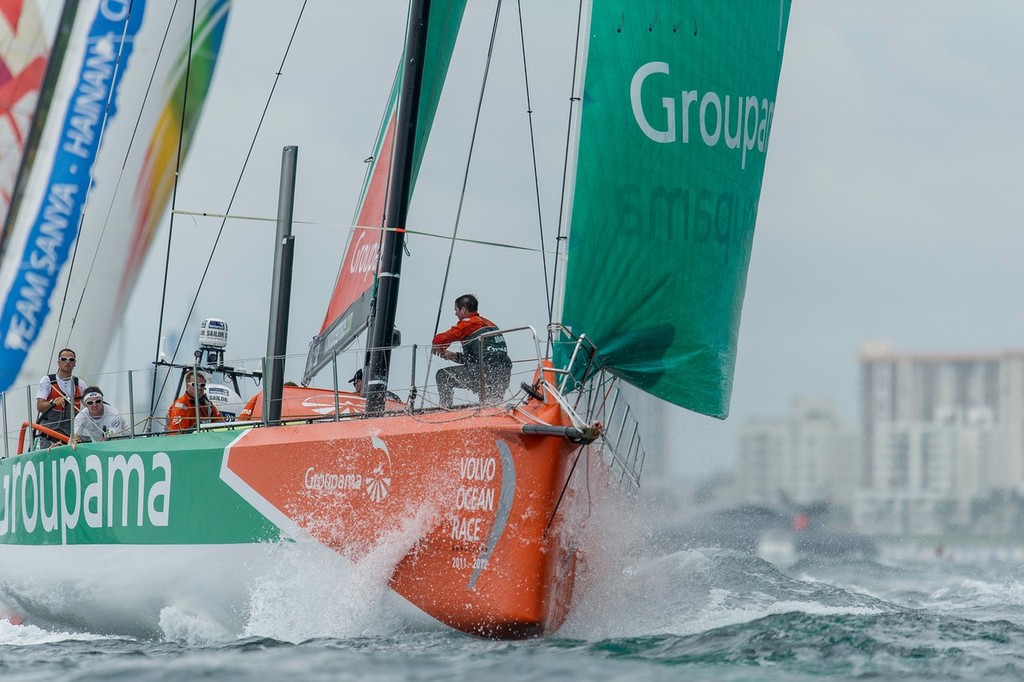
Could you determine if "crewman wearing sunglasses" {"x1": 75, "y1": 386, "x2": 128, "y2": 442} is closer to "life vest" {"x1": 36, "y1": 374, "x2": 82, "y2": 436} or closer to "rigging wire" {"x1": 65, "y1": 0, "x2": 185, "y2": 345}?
"life vest" {"x1": 36, "y1": 374, "x2": 82, "y2": 436}

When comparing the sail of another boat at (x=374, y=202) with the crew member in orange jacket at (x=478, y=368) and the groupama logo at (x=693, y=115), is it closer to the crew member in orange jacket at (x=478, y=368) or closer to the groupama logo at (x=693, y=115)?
the crew member in orange jacket at (x=478, y=368)

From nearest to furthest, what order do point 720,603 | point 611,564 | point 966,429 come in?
1. point 611,564
2. point 720,603
3. point 966,429

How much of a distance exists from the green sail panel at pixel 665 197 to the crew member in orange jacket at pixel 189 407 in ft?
7.88

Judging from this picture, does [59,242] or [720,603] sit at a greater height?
[59,242]

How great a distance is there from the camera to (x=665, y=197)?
7.61 meters

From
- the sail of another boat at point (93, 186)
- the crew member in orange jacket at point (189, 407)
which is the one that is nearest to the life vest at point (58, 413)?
the crew member in orange jacket at point (189, 407)

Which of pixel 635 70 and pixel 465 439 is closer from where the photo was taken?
pixel 465 439

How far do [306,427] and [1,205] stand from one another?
21.6ft

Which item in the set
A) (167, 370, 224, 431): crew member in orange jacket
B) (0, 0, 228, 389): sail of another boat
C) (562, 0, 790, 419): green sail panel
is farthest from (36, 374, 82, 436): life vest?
(562, 0, 790, 419): green sail panel

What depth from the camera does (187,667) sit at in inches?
232

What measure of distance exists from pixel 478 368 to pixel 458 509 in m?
0.71

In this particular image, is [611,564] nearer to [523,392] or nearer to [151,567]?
[523,392]

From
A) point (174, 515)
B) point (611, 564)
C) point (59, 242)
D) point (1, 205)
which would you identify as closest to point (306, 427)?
point (174, 515)

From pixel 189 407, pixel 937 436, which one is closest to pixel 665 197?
Answer: pixel 189 407
